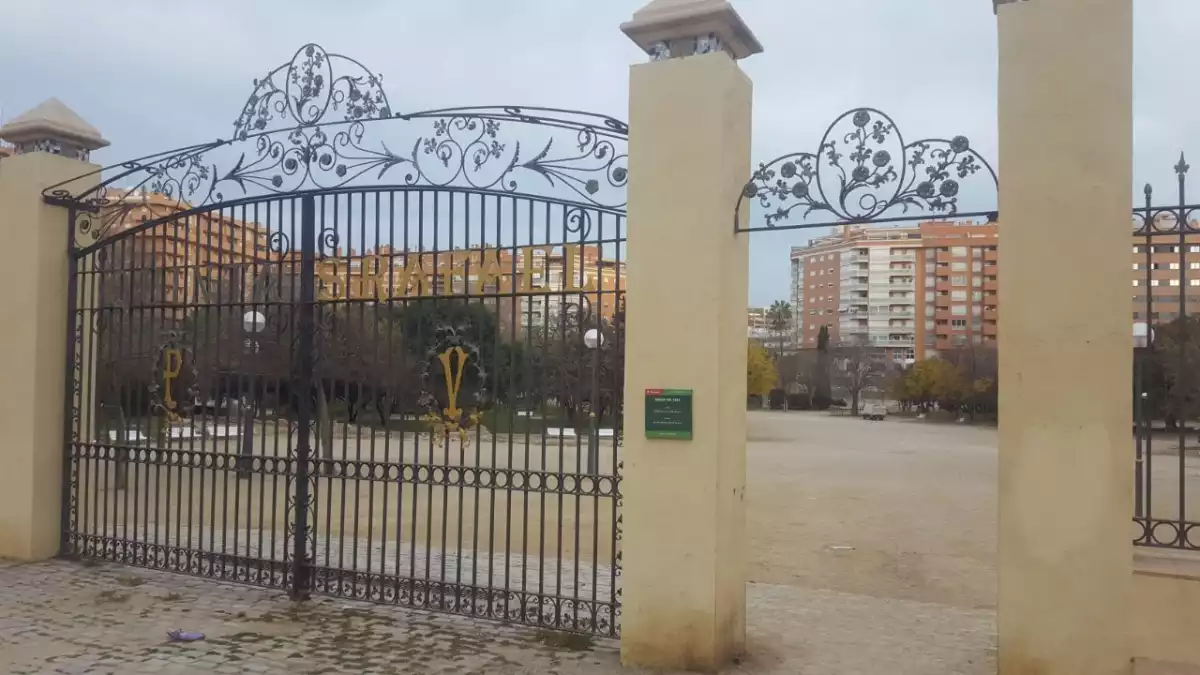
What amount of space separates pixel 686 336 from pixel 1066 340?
2.06 m

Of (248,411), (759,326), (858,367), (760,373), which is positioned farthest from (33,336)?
(759,326)

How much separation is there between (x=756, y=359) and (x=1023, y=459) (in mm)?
53391

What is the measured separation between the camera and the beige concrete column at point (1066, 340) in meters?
4.54

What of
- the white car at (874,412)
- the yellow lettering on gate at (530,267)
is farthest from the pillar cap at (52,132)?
the white car at (874,412)

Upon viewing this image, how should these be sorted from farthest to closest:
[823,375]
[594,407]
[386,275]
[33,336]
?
[823,375]
[33,336]
[386,275]
[594,407]

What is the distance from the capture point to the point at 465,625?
6.53 metres

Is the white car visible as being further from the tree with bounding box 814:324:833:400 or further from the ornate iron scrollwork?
the ornate iron scrollwork

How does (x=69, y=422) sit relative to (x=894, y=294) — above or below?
below

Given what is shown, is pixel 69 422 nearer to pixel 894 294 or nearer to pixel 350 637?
pixel 350 637

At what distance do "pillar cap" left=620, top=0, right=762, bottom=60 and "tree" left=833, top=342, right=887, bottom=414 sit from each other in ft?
196

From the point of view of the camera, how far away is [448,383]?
672 centimetres

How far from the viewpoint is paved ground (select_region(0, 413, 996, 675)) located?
5.66 meters

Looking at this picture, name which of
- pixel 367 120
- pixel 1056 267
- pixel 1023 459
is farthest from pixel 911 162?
pixel 367 120

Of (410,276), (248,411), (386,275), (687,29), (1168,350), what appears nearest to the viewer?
(687,29)
